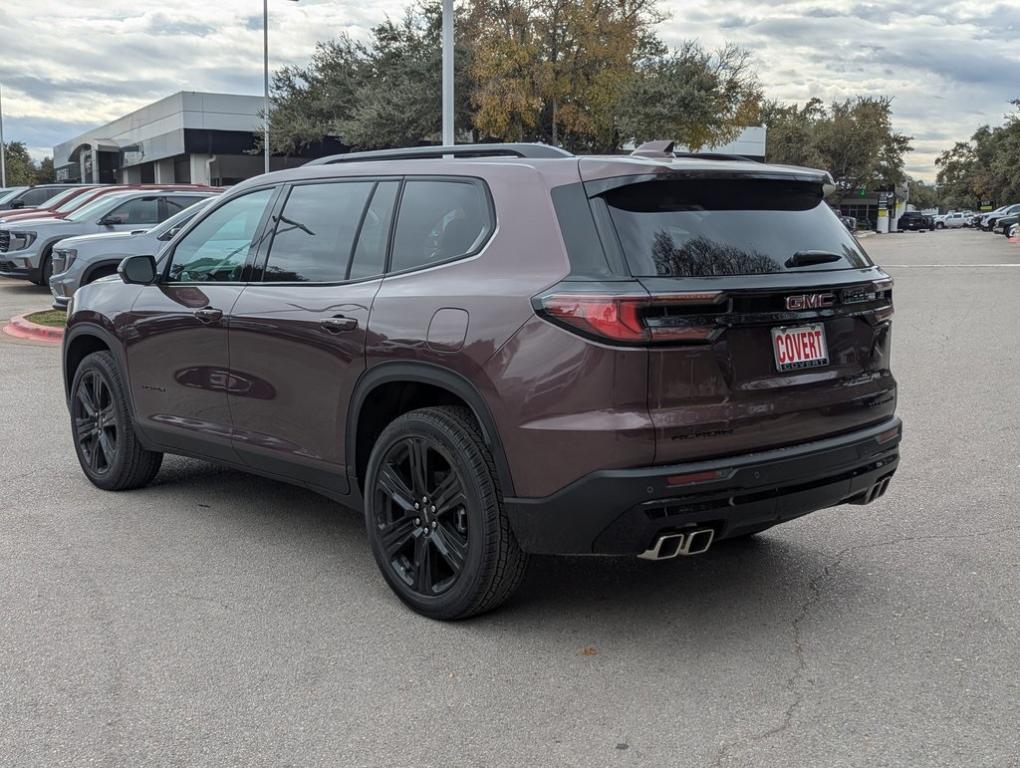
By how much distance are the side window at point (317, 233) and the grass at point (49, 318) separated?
9.53 meters

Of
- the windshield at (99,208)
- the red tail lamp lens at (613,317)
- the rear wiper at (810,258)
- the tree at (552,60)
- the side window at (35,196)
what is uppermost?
the tree at (552,60)

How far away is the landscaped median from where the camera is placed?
13070 millimetres

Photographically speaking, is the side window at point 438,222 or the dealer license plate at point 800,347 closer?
the dealer license plate at point 800,347

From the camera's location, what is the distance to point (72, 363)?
21.2ft

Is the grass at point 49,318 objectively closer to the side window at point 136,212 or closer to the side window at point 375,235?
the side window at point 136,212

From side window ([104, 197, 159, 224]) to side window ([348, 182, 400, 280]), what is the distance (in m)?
14.1

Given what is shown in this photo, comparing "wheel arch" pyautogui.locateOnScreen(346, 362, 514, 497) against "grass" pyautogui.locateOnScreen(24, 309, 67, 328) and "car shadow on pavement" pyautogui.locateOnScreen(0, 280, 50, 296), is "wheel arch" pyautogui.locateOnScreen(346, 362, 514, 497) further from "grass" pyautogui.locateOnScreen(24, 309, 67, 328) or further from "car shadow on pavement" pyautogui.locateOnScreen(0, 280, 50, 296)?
"car shadow on pavement" pyautogui.locateOnScreen(0, 280, 50, 296)

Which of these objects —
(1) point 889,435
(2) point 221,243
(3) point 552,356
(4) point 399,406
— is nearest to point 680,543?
(3) point 552,356

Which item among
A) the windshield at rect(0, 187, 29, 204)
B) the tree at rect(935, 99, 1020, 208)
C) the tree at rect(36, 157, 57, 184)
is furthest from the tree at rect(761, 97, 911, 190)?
the tree at rect(36, 157, 57, 184)

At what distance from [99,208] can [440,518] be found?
627 inches

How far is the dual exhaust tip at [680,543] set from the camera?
365cm

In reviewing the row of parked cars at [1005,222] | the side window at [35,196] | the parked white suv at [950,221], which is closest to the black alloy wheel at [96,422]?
the side window at [35,196]

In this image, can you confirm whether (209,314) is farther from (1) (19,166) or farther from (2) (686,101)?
(1) (19,166)

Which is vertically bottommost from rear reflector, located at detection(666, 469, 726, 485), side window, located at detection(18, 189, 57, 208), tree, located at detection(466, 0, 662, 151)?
rear reflector, located at detection(666, 469, 726, 485)
